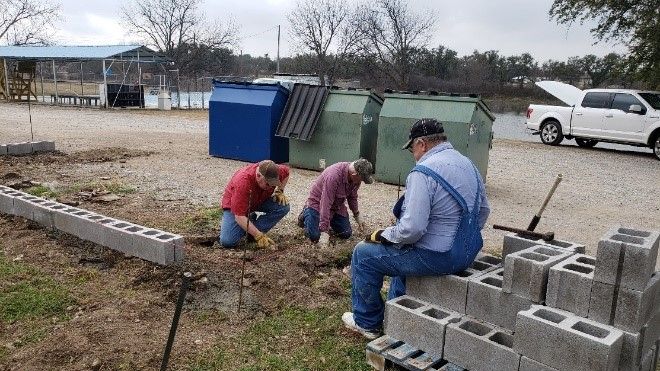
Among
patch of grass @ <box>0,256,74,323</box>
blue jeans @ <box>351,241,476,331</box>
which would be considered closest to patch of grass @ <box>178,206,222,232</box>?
patch of grass @ <box>0,256,74,323</box>

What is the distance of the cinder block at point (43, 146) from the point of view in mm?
11234

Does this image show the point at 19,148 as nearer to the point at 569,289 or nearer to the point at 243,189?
the point at 243,189

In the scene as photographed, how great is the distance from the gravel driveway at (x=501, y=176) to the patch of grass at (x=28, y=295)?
301cm

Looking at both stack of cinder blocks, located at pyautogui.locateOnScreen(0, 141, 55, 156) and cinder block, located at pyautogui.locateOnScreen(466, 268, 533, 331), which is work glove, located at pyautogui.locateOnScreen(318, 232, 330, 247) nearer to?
cinder block, located at pyautogui.locateOnScreen(466, 268, 533, 331)

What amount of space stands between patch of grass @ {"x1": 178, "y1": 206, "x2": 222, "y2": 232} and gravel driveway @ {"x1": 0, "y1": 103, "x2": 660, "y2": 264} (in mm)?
617

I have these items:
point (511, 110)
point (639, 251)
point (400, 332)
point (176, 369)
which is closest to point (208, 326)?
point (176, 369)

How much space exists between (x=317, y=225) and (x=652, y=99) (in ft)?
40.1

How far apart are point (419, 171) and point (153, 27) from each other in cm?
4201

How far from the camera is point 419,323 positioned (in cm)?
339

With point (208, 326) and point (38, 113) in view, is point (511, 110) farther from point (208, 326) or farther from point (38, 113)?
point (208, 326)

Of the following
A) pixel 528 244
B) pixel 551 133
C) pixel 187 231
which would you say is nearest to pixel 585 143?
pixel 551 133

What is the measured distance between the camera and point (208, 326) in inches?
157

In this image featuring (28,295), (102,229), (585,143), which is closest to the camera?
(28,295)

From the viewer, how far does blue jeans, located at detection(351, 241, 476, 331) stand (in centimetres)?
349
